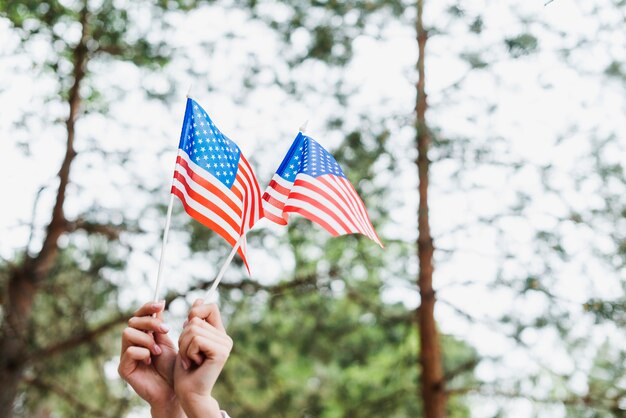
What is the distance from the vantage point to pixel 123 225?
7.42 metres

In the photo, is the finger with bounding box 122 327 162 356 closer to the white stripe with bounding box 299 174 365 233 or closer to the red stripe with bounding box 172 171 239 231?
the red stripe with bounding box 172 171 239 231

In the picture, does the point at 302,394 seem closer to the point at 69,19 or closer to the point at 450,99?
the point at 450,99

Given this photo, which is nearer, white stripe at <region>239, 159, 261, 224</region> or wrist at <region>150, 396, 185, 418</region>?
wrist at <region>150, 396, 185, 418</region>

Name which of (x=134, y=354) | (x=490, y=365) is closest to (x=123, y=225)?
(x=490, y=365)

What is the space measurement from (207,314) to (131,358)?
254 millimetres

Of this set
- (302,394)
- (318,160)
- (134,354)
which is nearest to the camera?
(134,354)

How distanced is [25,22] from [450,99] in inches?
168

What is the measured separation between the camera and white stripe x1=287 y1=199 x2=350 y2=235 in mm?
A: 2770

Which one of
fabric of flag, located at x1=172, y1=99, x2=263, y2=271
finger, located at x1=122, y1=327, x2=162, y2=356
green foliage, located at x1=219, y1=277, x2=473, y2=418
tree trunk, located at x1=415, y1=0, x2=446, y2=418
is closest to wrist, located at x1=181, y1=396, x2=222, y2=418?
finger, located at x1=122, y1=327, x2=162, y2=356

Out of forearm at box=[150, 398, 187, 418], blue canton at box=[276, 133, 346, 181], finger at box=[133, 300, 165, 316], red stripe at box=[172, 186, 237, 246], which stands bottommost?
forearm at box=[150, 398, 187, 418]

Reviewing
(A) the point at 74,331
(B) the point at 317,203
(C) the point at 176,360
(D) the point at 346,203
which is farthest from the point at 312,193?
(A) the point at 74,331

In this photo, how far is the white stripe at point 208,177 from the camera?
2732 mm

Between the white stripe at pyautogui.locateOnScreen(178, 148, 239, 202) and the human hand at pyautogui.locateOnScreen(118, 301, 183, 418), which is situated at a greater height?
the white stripe at pyautogui.locateOnScreen(178, 148, 239, 202)

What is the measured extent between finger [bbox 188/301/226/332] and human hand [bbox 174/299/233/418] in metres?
0.05
